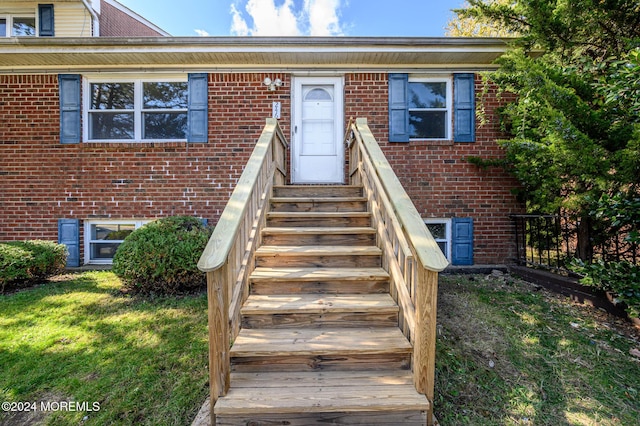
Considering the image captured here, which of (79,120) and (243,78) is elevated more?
(243,78)

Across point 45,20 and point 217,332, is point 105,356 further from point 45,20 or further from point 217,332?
point 45,20

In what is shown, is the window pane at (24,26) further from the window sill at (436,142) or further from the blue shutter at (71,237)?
the window sill at (436,142)

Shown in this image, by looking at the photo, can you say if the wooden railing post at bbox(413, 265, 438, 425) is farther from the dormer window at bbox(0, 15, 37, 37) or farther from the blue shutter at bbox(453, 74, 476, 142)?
the dormer window at bbox(0, 15, 37, 37)

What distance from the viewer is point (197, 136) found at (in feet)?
16.4

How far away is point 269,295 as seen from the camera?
262 cm

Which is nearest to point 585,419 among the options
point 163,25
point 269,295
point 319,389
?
point 319,389

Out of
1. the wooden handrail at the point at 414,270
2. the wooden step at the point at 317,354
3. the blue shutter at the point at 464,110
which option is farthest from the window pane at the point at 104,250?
the blue shutter at the point at 464,110

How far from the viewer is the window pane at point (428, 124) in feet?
16.8

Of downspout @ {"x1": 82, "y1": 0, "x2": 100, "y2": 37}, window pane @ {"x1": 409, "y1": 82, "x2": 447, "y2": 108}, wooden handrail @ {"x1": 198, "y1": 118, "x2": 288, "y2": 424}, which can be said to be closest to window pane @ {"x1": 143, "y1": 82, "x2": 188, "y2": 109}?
wooden handrail @ {"x1": 198, "y1": 118, "x2": 288, "y2": 424}

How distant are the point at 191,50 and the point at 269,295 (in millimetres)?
4223

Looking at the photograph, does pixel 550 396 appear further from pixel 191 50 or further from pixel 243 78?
pixel 191 50

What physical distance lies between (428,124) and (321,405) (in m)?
4.77

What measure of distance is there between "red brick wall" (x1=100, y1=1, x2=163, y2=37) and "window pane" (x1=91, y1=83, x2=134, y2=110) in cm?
344

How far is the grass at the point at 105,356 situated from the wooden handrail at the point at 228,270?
48cm
